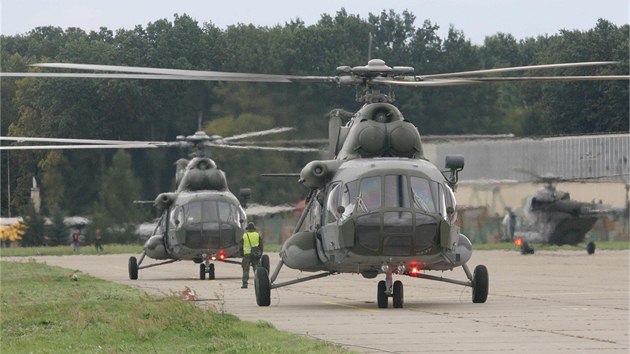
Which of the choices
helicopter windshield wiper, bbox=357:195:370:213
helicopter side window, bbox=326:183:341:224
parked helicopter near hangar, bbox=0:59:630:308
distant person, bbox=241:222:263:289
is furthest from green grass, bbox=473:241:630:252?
helicopter windshield wiper, bbox=357:195:370:213

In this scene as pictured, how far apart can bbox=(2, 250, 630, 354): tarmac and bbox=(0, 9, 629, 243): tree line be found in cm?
1850

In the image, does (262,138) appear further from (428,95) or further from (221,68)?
(428,95)

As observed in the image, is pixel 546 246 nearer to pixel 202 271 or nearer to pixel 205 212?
pixel 202 271

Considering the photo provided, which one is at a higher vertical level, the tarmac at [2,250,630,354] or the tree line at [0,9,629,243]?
the tree line at [0,9,629,243]

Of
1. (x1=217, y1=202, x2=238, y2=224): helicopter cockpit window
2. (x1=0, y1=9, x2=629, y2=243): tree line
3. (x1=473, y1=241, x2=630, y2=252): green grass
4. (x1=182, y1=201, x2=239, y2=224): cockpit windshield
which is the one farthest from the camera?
(x1=473, y1=241, x2=630, y2=252): green grass

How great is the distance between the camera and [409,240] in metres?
22.7

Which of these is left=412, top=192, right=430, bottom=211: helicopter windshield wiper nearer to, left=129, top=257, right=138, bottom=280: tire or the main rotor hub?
the main rotor hub

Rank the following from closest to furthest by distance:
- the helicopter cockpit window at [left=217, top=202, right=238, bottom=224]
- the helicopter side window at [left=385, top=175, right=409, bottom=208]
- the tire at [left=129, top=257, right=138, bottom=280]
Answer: the helicopter side window at [left=385, top=175, right=409, bottom=208] < the helicopter cockpit window at [left=217, top=202, right=238, bottom=224] < the tire at [left=129, top=257, right=138, bottom=280]

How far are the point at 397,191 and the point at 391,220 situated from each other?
528mm

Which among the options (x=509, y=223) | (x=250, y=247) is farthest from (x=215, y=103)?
(x=250, y=247)

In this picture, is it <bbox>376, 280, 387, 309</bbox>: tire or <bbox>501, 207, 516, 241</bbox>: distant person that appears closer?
<bbox>376, 280, 387, 309</bbox>: tire

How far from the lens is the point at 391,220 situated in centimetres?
2267

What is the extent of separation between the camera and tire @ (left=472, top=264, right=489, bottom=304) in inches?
947

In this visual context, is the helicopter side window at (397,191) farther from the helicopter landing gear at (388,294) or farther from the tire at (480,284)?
the tire at (480,284)
